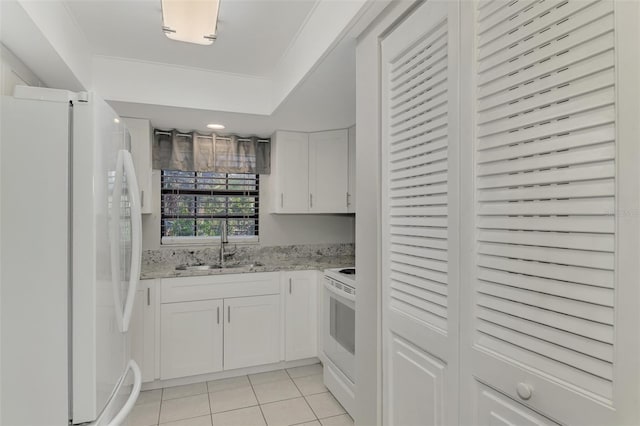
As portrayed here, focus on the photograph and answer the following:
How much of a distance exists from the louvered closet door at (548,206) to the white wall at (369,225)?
563 mm

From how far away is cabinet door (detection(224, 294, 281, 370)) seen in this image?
9.84 ft

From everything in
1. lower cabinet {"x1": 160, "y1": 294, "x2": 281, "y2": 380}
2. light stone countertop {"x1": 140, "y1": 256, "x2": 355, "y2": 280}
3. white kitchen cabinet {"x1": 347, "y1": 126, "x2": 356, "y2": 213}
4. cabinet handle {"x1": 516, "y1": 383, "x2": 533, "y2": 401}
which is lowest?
lower cabinet {"x1": 160, "y1": 294, "x2": 281, "y2": 380}

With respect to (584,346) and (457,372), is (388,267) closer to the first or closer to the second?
(457,372)

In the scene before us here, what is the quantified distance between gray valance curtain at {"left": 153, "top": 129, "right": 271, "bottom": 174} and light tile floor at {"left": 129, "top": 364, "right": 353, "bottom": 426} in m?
1.98

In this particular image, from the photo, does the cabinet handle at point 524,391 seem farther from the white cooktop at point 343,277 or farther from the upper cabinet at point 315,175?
the upper cabinet at point 315,175

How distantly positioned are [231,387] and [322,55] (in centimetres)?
258

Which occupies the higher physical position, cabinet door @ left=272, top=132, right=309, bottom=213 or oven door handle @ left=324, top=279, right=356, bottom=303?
cabinet door @ left=272, top=132, right=309, bottom=213

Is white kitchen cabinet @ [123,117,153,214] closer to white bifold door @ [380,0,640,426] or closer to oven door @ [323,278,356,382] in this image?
oven door @ [323,278,356,382]

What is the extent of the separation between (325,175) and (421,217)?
93.8 inches

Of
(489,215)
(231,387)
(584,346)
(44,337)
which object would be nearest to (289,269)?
(231,387)

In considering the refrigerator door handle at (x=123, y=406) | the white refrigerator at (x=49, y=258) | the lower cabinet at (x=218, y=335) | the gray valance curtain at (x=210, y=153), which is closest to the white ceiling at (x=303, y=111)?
the gray valance curtain at (x=210, y=153)

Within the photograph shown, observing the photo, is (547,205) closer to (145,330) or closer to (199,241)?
(145,330)

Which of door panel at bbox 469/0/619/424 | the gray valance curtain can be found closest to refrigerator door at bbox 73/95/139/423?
door panel at bbox 469/0/619/424

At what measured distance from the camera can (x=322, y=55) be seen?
6.11 feet
